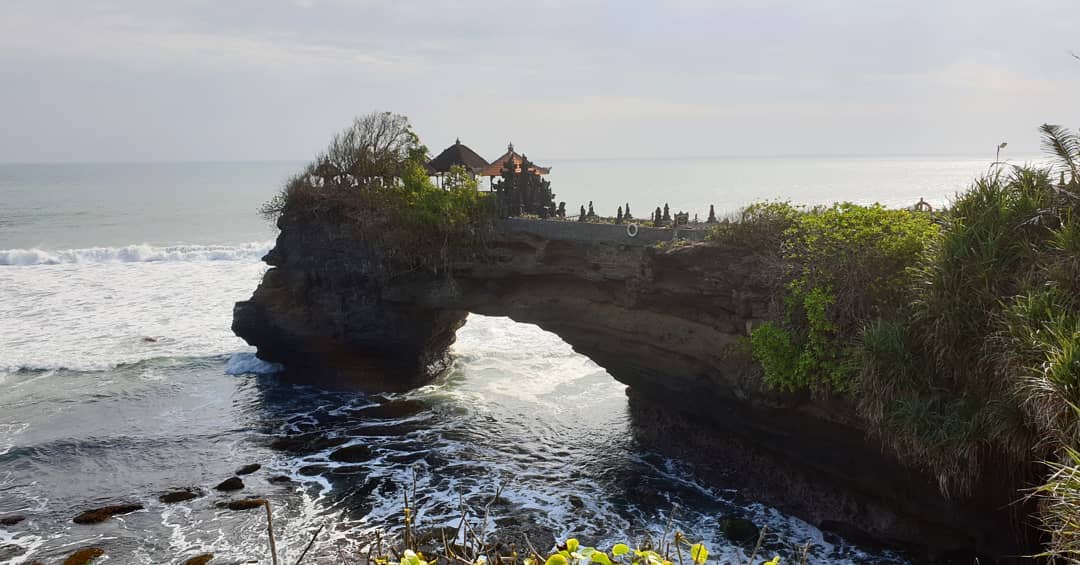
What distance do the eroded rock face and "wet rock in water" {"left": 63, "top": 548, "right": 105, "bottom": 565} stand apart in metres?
10.7

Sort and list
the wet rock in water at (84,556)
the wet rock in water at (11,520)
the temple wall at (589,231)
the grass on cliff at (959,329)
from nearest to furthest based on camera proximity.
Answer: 1. the grass on cliff at (959,329)
2. the wet rock in water at (84,556)
3. the wet rock in water at (11,520)
4. the temple wall at (589,231)

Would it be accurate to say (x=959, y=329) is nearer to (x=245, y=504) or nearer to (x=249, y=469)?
(x=245, y=504)

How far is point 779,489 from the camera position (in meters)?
15.7

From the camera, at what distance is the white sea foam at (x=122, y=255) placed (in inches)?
1829

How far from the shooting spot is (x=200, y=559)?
13.0 meters

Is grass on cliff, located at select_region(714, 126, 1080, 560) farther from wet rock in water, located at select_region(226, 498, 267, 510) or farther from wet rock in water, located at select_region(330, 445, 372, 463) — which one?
wet rock in water, located at select_region(226, 498, 267, 510)

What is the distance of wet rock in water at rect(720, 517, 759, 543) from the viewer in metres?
14.1

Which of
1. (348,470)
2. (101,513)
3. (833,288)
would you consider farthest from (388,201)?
(833,288)

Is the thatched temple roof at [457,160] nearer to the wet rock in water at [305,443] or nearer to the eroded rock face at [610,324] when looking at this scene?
the eroded rock face at [610,324]

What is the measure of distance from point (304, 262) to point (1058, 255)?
20.3 meters

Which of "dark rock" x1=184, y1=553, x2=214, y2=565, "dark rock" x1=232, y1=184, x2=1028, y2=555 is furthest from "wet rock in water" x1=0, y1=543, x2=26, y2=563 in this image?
"dark rock" x1=232, y1=184, x2=1028, y2=555

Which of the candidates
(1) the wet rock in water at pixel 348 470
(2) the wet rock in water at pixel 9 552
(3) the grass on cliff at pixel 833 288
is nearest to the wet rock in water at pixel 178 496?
(2) the wet rock in water at pixel 9 552

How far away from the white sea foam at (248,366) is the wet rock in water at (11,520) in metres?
10.6

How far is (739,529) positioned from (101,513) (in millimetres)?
12566
